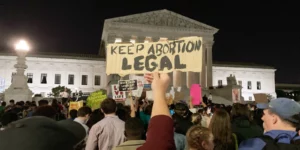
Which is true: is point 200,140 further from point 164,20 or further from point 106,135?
point 164,20

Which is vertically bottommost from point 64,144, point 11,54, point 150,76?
point 64,144

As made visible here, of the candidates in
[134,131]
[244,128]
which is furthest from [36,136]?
[244,128]

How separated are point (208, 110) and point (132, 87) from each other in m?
2.40

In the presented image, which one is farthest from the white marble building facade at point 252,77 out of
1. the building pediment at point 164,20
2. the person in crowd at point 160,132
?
the person in crowd at point 160,132

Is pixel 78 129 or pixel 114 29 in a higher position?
pixel 114 29

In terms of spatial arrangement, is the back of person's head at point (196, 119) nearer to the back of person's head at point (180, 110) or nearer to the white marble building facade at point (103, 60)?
the back of person's head at point (180, 110)

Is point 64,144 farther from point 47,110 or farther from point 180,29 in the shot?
point 180,29

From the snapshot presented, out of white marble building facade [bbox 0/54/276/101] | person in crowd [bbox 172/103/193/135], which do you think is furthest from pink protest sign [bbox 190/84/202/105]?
white marble building facade [bbox 0/54/276/101]

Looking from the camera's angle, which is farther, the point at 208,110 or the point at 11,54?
the point at 11,54

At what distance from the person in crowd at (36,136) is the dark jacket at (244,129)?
150 inches

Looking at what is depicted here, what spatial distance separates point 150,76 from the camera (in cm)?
299

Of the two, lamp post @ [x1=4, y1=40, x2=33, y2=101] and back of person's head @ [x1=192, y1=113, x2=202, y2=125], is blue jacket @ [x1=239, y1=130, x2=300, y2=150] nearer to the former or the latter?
back of person's head @ [x1=192, y1=113, x2=202, y2=125]

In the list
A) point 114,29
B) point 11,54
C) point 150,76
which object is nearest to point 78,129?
point 150,76

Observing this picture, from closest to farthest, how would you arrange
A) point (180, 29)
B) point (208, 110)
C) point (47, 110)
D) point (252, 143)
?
point (252, 143) → point (47, 110) → point (208, 110) → point (180, 29)
